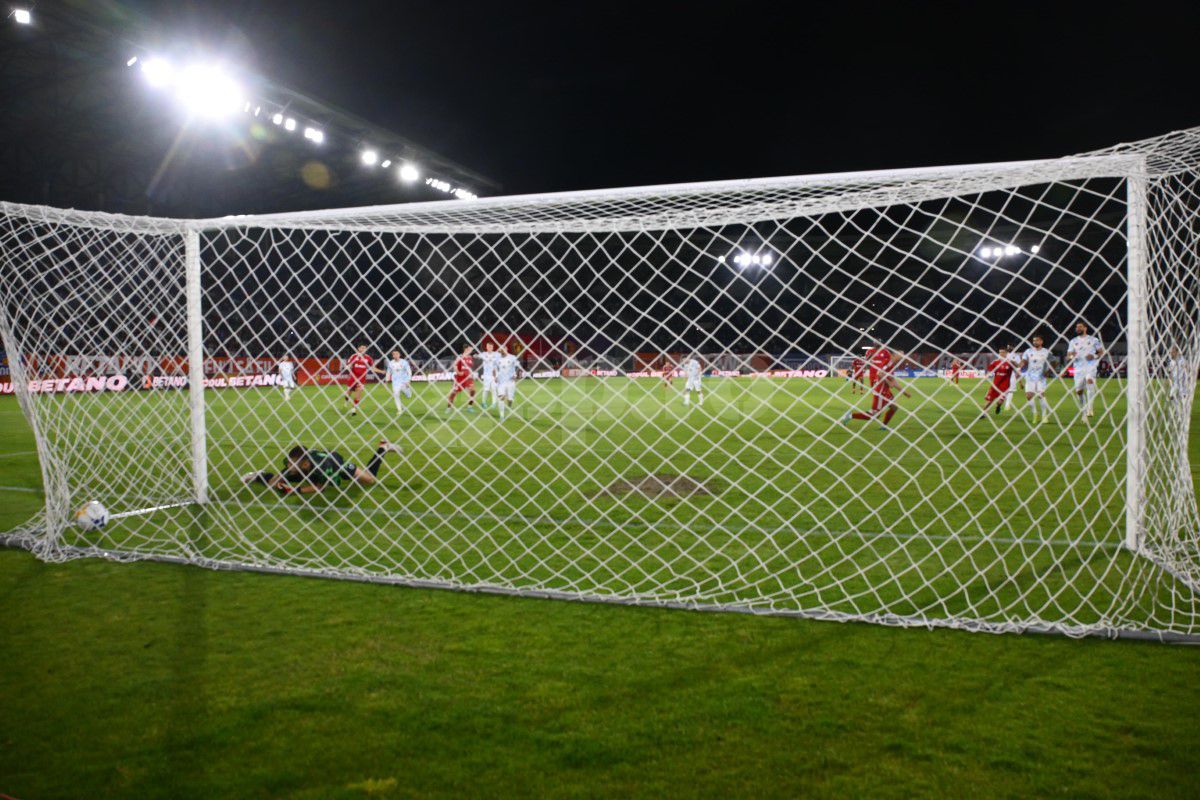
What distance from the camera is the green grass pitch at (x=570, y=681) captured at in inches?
82.0

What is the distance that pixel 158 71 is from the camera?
18.1 metres

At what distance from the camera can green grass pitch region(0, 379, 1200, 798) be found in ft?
6.84

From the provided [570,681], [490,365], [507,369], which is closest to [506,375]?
[507,369]

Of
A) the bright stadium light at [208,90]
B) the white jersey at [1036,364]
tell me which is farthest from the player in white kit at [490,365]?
the bright stadium light at [208,90]

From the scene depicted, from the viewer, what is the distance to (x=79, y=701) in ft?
8.30

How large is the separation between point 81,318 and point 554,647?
566 centimetres

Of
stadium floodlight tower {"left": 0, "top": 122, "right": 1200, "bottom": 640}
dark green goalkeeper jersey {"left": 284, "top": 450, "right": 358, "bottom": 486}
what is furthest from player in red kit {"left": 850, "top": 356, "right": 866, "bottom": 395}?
dark green goalkeeper jersey {"left": 284, "top": 450, "right": 358, "bottom": 486}

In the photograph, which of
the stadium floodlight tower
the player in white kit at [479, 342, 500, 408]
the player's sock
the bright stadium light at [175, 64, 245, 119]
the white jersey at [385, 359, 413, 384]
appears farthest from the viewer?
the bright stadium light at [175, 64, 245, 119]

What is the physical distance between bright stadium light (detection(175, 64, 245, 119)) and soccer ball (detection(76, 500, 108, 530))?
1734 centimetres

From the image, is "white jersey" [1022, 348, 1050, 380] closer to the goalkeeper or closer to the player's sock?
the player's sock

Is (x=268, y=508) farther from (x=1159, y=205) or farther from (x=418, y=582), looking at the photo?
(x=1159, y=205)

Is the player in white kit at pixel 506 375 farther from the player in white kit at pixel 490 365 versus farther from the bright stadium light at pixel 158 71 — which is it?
the bright stadium light at pixel 158 71

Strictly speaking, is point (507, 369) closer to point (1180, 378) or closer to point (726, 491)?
point (726, 491)

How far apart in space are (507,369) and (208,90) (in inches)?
509
